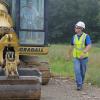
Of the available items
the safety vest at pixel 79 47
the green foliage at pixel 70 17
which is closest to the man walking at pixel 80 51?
the safety vest at pixel 79 47

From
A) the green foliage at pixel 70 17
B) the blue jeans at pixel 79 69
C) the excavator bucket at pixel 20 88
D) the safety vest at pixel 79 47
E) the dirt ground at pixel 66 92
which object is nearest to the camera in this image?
the excavator bucket at pixel 20 88

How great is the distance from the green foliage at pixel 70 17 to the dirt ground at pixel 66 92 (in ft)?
193

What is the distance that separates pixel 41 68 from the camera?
14.8m

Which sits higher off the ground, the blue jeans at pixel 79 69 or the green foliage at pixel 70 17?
the green foliage at pixel 70 17

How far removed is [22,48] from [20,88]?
2.79 metres

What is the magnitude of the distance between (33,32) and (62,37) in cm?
6188

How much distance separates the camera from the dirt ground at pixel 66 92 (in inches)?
490

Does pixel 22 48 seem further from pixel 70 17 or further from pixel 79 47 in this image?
pixel 70 17

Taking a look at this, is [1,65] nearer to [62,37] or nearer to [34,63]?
[34,63]

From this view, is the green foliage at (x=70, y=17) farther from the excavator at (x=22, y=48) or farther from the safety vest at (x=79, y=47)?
the excavator at (x=22, y=48)

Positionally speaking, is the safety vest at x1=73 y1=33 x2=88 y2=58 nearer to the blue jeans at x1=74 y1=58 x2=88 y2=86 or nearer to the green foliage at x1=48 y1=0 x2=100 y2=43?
the blue jeans at x1=74 y1=58 x2=88 y2=86

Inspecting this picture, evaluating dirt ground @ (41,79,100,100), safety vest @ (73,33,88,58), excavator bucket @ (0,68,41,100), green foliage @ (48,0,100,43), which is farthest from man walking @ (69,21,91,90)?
green foliage @ (48,0,100,43)

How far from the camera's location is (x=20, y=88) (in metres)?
11.1

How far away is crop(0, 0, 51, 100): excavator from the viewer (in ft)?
36.3
